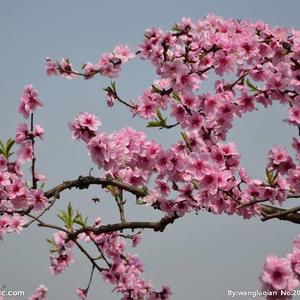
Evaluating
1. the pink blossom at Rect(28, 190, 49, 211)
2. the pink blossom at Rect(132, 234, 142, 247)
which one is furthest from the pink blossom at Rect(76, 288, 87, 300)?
the pink blossom at Rect(28, 190, 49, 211)

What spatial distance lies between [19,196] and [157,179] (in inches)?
75.1

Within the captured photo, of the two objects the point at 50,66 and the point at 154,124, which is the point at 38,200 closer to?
the point at 154,124

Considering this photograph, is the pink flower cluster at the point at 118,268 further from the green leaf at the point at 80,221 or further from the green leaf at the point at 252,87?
the green leaf at the point at 252,87

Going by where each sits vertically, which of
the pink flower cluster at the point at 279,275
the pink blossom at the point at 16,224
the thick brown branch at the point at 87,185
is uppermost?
the thick brown branch at the point at 87,185

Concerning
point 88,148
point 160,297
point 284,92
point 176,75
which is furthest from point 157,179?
point 160,297

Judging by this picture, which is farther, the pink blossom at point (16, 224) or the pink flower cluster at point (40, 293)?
the pink flower cluster at point (40, 293)

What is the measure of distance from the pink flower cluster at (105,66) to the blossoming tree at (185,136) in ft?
0.05

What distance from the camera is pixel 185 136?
5.80 meters

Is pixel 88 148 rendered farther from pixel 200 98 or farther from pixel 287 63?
pixel 287 63

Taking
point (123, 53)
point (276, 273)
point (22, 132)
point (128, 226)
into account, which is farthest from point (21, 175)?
point (276, 273)

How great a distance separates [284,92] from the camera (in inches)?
263

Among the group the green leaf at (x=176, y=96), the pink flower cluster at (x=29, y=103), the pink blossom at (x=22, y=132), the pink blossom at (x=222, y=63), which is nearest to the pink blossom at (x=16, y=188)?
the pink blossom at (x=22, y=132)

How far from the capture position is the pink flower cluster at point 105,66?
7426 millimetres

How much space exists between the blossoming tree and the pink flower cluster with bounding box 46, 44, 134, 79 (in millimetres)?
17
